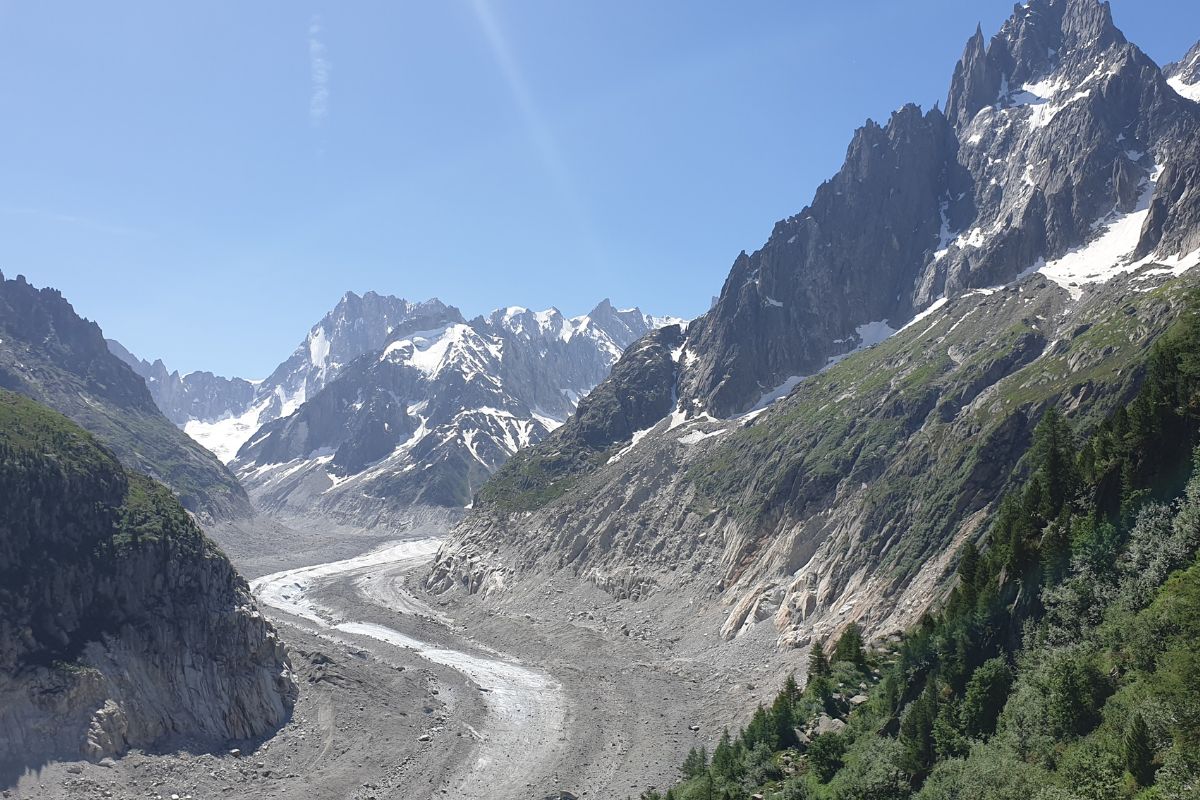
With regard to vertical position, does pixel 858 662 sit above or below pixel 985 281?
below

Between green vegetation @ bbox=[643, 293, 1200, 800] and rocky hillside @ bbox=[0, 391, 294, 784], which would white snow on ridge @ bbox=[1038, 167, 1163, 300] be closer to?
green vegetation @ bbox=[643, 293, 1200, 800]

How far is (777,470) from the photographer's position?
14750cm

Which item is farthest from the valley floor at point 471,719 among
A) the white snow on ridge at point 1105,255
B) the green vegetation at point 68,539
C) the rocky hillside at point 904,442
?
the white snow on ridge at point 1105,255

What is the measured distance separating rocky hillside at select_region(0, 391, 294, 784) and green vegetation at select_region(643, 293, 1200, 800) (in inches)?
1813

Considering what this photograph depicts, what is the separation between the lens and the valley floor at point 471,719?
74.7 metres

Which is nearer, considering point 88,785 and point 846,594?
point 88,785

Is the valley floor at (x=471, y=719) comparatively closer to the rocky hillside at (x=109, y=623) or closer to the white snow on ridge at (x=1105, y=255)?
the rocky hillside at (x=109, y=623)

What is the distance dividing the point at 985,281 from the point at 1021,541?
139296 mm

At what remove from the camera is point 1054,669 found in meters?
46.6

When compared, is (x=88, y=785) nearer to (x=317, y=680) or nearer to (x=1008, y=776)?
(x=317, y=680)

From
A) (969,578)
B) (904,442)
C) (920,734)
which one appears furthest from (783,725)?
(904,442)

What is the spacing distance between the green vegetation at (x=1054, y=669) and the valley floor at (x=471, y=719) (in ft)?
52.2

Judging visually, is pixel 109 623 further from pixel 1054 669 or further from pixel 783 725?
pixel 1054 669

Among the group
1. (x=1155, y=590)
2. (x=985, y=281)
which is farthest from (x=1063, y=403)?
(x=985, y=281)
